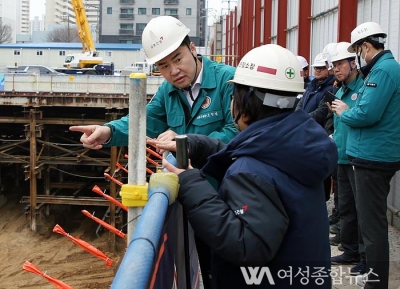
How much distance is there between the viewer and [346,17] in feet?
31.6

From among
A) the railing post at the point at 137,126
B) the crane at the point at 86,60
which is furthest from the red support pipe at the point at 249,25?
the railing post at the point at 137,126

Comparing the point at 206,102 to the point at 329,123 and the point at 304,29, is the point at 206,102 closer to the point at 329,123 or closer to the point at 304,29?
the point at 329,123

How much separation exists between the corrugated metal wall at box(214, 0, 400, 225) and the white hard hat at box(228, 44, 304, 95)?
4870 mm

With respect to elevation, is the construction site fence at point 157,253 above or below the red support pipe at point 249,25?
below

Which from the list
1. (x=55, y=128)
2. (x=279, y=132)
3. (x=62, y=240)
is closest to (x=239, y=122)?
(x=279, y=132)

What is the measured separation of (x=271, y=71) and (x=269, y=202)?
56 centimetres

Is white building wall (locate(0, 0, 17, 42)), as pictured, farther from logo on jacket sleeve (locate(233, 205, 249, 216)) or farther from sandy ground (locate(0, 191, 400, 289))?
logo on jacket sleeve (locate(233, 205, 249, 216))

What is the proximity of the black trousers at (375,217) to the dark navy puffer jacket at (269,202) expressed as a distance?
6.38 ft

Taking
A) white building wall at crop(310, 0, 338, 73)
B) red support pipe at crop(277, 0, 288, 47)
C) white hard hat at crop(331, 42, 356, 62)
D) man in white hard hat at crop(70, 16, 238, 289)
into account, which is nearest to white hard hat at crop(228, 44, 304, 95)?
man in white hard hat at crop(70, 16, 238, 289)

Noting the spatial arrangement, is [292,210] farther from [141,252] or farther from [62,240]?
[62,240]

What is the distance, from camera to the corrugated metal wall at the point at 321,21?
763 centimetres

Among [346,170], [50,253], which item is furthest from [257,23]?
[346,170]

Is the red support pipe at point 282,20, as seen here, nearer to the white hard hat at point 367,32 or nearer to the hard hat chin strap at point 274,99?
the white hard hat at point 367,32

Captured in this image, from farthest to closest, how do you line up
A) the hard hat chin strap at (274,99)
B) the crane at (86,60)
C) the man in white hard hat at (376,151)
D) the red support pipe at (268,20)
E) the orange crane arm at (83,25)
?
the crane at (86,60)
the orange crane arm at (83,25)
the red support pipe at (268,20)
the man in white hard hat at (376,151)
the hard hat chin strap at (274,99)
